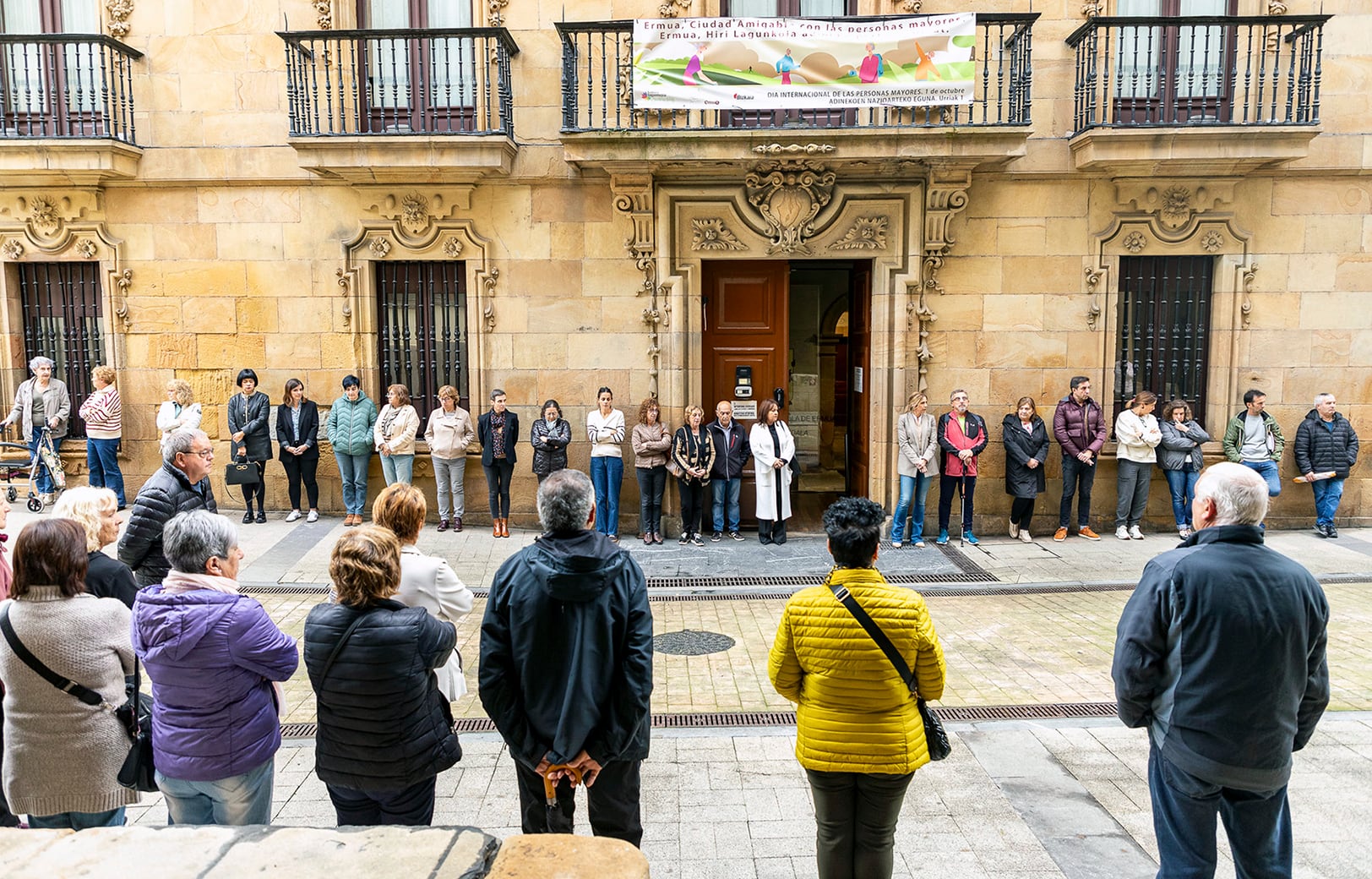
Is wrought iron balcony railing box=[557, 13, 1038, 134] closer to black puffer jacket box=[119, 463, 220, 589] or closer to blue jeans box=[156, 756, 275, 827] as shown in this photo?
black puffer jacket box=[119, 463, 220, 589]

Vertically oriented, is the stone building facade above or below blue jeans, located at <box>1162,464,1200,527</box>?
above

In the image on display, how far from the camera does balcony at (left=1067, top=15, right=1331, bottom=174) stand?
34.1 ft

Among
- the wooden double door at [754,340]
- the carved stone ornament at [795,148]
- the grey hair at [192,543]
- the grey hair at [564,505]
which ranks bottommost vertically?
the grey hair at [192,543]

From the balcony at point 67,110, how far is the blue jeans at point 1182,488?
12.9 m

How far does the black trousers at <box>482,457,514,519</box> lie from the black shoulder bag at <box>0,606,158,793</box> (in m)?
7.49

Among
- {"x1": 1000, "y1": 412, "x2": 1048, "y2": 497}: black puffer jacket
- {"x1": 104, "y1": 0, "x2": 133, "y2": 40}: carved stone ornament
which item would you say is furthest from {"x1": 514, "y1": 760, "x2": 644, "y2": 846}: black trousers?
{"x1": 104, "y1": 0, "x2": 133, "y2": 40}: carved stone ornament

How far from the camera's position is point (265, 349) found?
1158 centimetres

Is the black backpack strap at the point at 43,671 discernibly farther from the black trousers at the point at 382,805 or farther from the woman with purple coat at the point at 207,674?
the black trousers at the point at 382,805

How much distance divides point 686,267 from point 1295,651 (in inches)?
348

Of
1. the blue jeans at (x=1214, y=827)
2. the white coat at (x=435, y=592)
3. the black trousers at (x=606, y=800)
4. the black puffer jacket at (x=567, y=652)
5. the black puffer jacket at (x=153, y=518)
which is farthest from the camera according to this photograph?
the black puffer jacket at (x=153, y=518)

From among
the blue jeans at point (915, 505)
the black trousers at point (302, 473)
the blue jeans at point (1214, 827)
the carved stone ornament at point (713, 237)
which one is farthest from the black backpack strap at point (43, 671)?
the blue jeans at point (915, 505)

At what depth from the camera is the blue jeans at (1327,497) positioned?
36.6 ft

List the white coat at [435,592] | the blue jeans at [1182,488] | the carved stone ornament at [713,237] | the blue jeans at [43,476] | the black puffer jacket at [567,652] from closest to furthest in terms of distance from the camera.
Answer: the black puffer jacket at [567,652]
the white coat at [435,592]
the blue jeans at [1182,488]
the carved stone ornament at [713,237]
the blue jeans at [43,476]

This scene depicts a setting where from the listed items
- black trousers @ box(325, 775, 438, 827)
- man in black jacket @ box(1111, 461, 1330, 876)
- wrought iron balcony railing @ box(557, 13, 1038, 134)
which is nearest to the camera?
man in black jacket @ box(1111, 461, 1330, 876)
